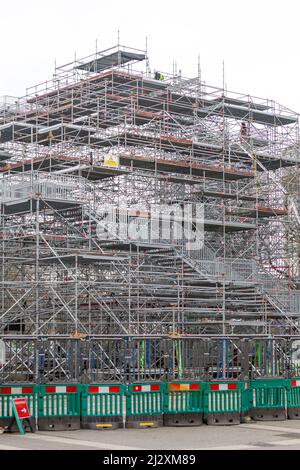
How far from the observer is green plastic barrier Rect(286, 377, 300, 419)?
24781 mm

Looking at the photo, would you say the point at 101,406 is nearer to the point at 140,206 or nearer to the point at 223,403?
the point at 223,403

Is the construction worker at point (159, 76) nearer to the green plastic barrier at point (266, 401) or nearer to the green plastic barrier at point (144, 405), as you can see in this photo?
the green plastic barrier at point (266, 401)

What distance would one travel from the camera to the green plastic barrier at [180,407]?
23.3m

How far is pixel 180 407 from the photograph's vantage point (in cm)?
2334

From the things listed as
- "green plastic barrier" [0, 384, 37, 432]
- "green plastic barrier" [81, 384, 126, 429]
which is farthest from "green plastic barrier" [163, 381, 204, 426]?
"green plastic barrier" [0, 384, 37, 432]

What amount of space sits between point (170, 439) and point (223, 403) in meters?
3.10

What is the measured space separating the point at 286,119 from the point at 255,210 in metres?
8.12

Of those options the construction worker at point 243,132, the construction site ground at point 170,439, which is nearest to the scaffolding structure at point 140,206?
the construction worker at point 243,132

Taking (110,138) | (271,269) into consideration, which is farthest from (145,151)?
(271,269)

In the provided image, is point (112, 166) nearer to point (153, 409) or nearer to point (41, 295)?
point (41, 295)

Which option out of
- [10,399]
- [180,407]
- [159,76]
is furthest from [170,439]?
[159,76]

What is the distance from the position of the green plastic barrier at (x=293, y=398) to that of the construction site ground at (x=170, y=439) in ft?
3.76

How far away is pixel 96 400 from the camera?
2269 cm

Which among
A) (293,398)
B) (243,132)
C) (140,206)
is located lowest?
(293,398)
